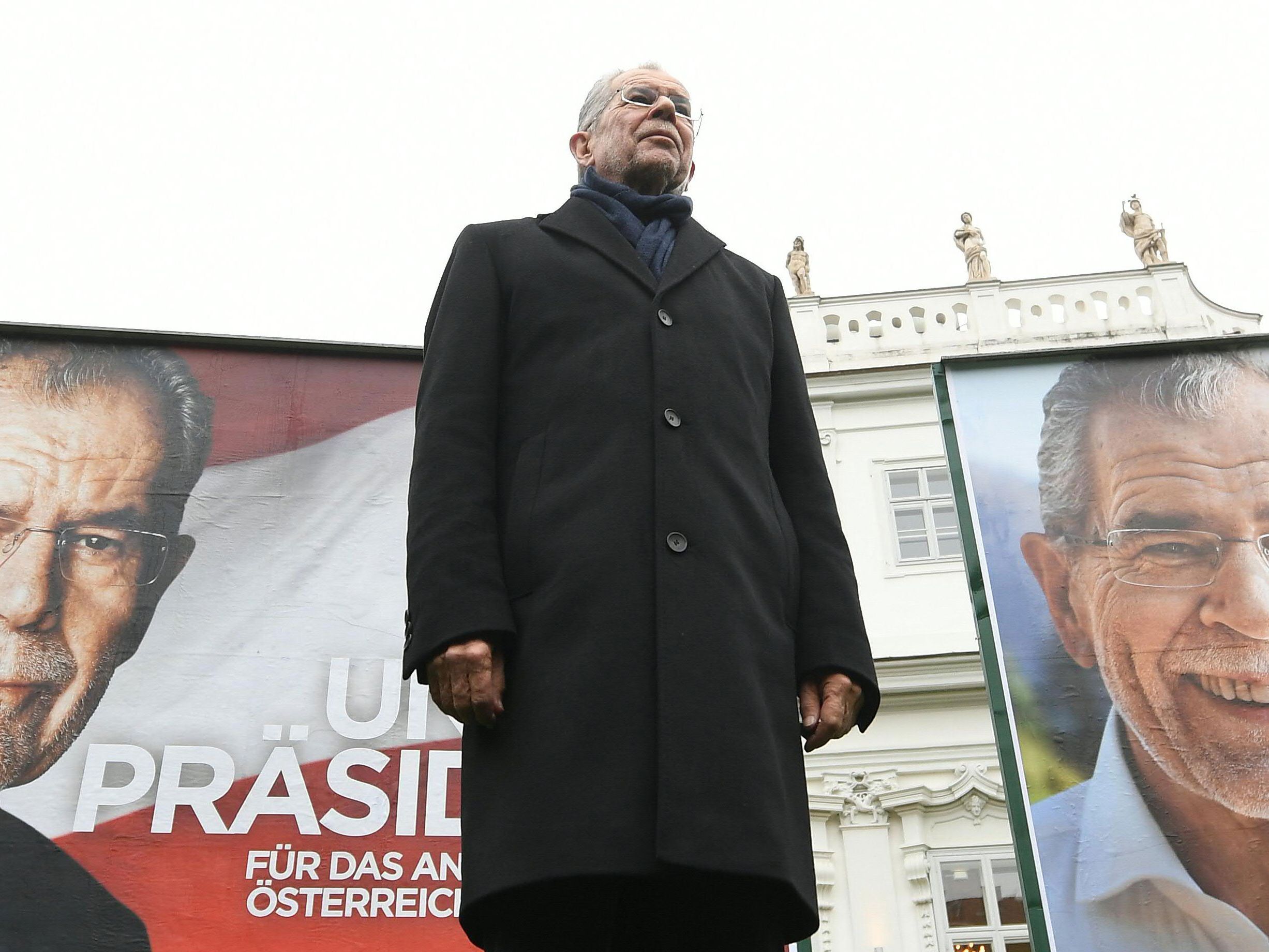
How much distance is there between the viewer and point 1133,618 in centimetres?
555

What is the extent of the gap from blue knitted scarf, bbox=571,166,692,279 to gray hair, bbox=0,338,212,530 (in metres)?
3.71

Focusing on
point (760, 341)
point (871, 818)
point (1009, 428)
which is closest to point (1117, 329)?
point (871, 818)

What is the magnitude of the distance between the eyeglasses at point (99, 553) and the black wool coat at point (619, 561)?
353 centimetres

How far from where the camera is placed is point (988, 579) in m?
5.59

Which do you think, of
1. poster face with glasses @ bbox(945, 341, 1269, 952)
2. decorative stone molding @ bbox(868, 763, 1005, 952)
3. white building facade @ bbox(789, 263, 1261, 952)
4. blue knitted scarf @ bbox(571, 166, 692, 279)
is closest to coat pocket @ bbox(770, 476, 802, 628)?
blue knitted scarf @ bbox(571, 166, 692, 279)

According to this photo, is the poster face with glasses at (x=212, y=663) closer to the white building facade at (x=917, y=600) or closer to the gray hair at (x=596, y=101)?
the gray hair at (x=596, y=101)

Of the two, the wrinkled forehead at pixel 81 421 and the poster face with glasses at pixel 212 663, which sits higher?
the wrinkled forehead at pixel 81 421

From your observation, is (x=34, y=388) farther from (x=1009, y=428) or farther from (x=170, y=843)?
(x=1009, y=428)

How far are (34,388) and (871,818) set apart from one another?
9.89 m

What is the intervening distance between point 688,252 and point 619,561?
76cm

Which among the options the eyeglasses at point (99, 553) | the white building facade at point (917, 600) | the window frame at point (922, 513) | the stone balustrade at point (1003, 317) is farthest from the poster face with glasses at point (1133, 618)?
the stone balustrade at point (1003, 317)

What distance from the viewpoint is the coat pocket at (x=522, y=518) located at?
2.16 m

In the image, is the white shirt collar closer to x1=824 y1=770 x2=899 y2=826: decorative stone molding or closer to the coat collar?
the coat collar

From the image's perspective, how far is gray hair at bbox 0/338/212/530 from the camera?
595cm
